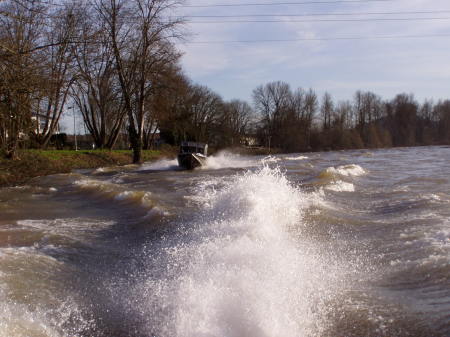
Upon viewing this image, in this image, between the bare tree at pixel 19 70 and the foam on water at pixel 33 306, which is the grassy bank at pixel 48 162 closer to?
the bare tree at pixel 19 70

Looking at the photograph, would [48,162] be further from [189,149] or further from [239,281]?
[239,281]

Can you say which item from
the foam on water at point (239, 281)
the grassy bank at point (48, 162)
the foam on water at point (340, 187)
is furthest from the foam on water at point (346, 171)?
the grassy bank at point (48, 162)

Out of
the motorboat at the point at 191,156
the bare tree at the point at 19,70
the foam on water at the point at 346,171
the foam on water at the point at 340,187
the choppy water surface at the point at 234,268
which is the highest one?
the bare tree at the point at 19,70

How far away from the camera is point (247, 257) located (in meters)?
6.46

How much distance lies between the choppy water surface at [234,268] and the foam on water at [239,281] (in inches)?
0.8

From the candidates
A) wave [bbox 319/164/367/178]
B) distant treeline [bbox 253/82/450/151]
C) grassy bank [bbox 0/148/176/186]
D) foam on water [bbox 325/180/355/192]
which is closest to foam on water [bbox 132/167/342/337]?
foam on water [bbox 325/180/355/192]

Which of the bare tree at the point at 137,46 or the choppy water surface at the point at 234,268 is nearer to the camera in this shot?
the choppy water surface at the point at 234,268

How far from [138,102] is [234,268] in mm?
33951

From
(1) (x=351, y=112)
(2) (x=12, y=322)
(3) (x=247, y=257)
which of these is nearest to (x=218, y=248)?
(3) (x=247, y=257)

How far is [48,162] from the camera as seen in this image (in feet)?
92.3

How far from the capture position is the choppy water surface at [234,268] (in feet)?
15.6

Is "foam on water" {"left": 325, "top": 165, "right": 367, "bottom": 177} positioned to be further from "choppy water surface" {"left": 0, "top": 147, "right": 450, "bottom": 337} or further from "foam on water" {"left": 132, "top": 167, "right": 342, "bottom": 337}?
"foam on water" {"left": 132, "top": 167, "right": 342, "bottom": 337}

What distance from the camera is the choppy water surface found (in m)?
4.76

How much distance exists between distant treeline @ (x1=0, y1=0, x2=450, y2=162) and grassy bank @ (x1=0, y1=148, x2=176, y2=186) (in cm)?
119
